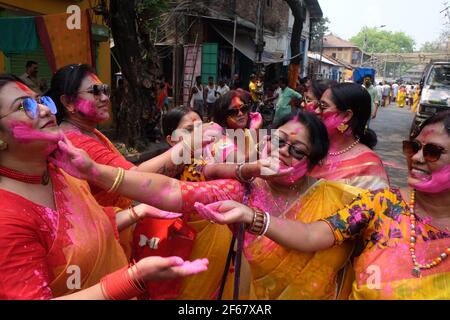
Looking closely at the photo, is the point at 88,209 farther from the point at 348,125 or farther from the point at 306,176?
the point at 348,125

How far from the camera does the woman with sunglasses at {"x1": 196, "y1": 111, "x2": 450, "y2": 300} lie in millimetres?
1331

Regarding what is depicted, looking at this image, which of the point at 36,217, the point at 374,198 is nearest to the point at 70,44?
the point at 36,217

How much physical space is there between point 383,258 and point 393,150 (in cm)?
896

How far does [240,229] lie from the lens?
1.45 m

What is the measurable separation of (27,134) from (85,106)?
76 cm

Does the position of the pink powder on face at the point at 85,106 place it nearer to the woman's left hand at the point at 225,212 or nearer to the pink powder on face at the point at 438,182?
the woman's left hand at the point at 225,212

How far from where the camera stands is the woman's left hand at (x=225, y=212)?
1308 mm

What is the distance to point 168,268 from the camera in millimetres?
1141

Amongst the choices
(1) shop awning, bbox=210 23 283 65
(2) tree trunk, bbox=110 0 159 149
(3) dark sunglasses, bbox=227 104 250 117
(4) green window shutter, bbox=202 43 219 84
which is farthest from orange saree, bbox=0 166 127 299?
(1) shop awning, bbox=210 23 283 65

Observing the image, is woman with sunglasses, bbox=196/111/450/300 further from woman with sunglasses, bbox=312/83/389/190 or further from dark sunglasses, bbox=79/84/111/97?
dark sunglasses, bbox=79/84/111/97

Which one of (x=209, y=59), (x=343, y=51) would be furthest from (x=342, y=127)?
(x=343, y=51)

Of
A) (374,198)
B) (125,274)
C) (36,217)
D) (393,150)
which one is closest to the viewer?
(125,274)

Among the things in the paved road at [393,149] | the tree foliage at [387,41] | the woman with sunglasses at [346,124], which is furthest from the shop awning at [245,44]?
the tree foliage at [387,41]

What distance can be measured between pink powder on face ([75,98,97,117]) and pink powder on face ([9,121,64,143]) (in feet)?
2.38
